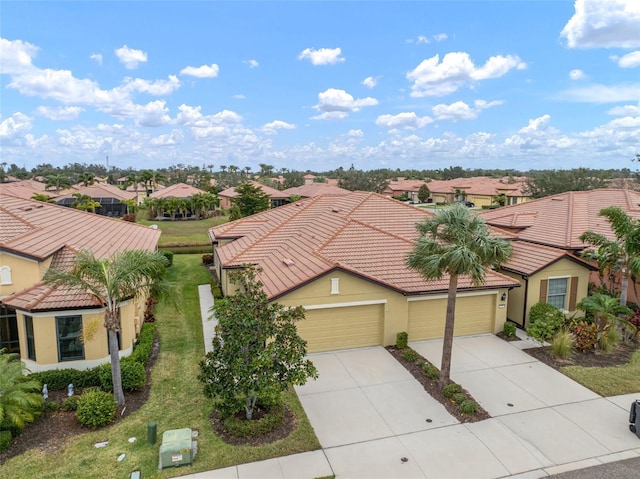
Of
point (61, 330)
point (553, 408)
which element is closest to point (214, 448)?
point (61, 330)

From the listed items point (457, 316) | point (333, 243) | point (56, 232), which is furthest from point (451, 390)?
point (56, 232)

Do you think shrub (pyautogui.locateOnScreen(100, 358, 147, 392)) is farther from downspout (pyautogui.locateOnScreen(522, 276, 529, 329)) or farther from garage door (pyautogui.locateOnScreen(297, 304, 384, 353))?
downspout (pyautogui.locateOnScreen(522, 276, 529, 329))

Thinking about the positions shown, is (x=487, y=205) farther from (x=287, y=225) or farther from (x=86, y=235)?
(x=86, y=235)

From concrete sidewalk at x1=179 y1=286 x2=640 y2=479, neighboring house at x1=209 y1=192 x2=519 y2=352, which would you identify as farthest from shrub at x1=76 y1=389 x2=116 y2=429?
neighboring house at x1=209 y1=192 x2=519 y2=352

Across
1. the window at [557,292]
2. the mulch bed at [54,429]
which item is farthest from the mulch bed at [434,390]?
the mulch bed at [54,429]

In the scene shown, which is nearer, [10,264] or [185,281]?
[10,264]
